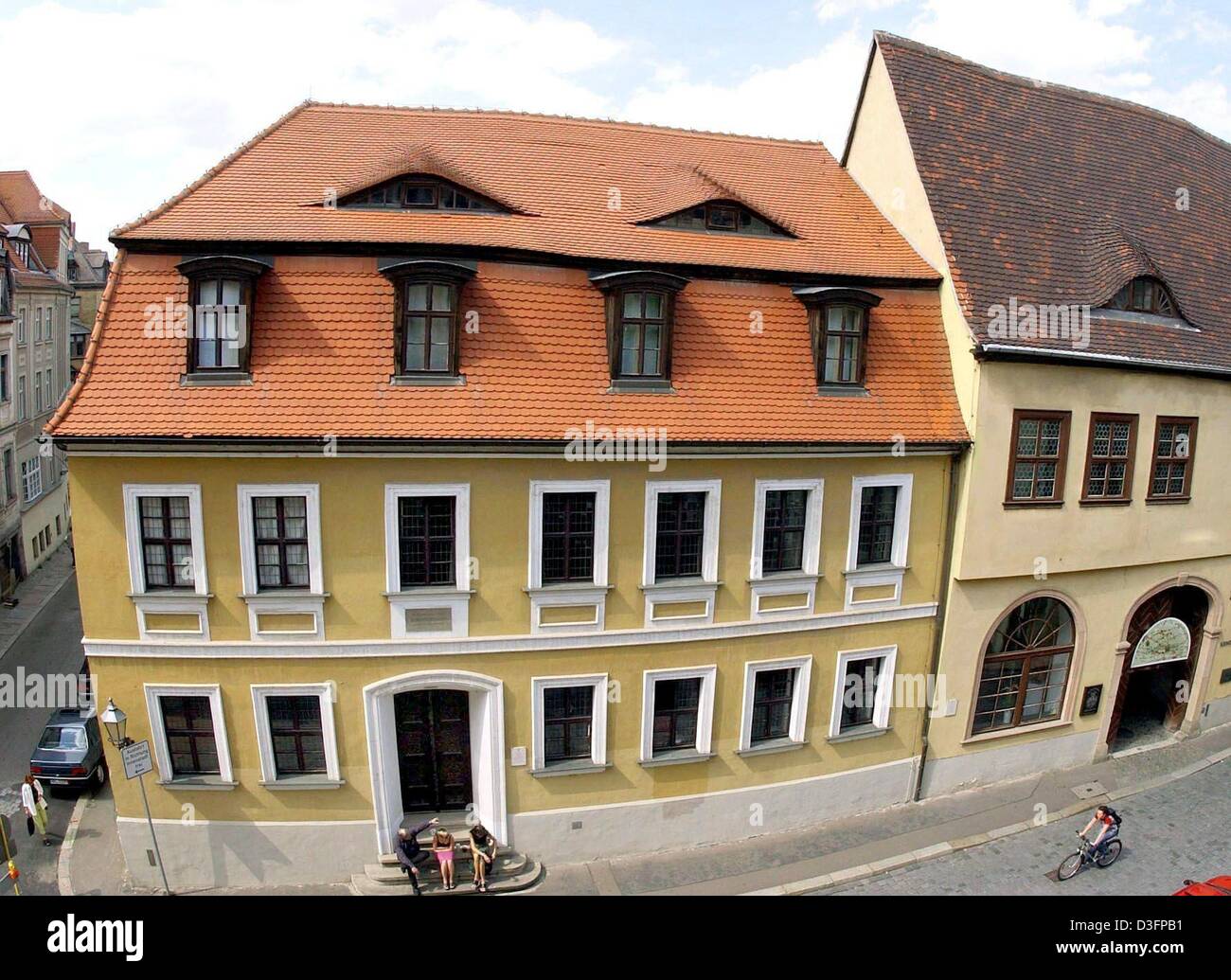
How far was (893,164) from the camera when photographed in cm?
1667

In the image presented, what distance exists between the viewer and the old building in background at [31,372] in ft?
97.3

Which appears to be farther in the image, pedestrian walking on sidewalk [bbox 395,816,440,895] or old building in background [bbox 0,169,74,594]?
old building in background [bbox 0,169,74,594]

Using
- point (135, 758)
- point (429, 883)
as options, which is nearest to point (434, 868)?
point (429, 883)

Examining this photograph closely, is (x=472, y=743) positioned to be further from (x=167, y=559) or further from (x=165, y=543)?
(x=165, y=543)

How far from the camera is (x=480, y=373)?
1251 cm

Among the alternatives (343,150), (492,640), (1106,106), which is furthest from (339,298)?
(1106,106)

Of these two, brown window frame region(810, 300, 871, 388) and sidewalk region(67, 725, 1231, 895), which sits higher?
brown window frame region(810, 300, 871, 388)

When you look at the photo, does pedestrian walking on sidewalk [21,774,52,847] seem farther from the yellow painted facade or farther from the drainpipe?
the drainpipe

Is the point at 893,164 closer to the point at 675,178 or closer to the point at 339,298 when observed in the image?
the point at 675,178

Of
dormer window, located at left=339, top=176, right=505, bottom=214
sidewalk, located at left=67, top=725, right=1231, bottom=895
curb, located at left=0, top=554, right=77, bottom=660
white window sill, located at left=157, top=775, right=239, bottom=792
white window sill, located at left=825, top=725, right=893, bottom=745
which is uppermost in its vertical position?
dormer window, located at left=339, top=176, right=505, bottom=214

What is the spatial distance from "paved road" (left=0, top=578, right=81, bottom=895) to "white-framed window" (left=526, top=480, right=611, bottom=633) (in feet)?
33.0

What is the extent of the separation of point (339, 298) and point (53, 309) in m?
31.7

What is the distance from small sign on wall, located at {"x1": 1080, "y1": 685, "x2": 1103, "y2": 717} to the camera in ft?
56.6

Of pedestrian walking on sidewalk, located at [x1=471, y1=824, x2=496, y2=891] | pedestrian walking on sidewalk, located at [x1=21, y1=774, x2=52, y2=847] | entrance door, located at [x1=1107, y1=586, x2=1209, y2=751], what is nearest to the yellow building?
pedestrian walking on sidewalk, located at [x1=471, y1=824, x2=496, y2=891]
